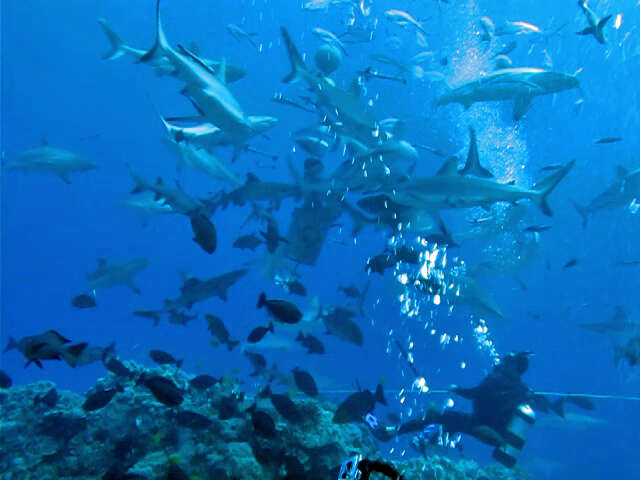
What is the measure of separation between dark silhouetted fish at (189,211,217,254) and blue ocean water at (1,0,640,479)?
3314 millimetres

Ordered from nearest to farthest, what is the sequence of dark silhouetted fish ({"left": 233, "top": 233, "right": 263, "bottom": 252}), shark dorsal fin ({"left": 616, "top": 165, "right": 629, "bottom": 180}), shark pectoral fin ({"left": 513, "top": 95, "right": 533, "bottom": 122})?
shark pectoral fin ({"left": 513, "top": 95, "right": 533, "bottom": 122}), dark silhouetted fish ({"left": 233, "top": 233, "right": 263, "bottom": 252}), shark dorsal fin ({"left": 616, "top": 165, "right": 629, "bottom": 180})

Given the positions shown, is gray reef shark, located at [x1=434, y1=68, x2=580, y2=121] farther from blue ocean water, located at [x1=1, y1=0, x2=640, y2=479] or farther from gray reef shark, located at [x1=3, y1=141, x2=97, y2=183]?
gray reef shark, located at [x1=3, y1=141, x2=97, y2=183]

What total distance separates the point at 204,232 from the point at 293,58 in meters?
2.95

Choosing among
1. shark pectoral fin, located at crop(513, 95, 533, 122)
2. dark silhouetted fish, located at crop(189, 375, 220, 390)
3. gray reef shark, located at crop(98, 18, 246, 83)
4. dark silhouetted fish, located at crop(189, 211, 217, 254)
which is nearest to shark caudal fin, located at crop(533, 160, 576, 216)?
shark pectoral fin, located at crop(513, 95, 533, 122)

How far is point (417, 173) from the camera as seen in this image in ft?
83.7

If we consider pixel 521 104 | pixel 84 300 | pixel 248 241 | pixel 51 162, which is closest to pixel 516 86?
pixel 521 104

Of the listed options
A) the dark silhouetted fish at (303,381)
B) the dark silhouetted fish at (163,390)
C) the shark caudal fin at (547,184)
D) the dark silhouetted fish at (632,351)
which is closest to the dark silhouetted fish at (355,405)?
the dark silhouetted fish at (303,381)

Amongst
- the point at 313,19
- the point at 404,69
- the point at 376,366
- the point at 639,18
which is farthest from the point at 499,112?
the point at 376,366

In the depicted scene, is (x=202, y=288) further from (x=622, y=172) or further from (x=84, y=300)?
(x=622, y=172)

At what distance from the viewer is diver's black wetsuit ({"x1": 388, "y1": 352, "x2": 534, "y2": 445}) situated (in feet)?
22.5

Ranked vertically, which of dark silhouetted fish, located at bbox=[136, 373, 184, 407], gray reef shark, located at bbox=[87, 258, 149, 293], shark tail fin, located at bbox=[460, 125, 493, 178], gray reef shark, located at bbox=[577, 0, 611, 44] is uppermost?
gray reef shark, located at bbox=[577, 0, 611, 44]

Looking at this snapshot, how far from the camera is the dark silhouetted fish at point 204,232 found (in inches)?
171

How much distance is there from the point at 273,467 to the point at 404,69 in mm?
8046

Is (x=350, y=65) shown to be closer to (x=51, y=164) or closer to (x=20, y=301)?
(x=51, y=164)
